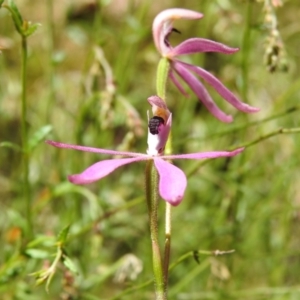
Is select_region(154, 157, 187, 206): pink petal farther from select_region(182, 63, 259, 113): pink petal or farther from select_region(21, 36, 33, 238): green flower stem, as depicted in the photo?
select_region(21, 36, 33, 238): green flower stem

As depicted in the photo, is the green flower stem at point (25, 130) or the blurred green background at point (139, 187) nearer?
the green flower stem at point (25, 130)

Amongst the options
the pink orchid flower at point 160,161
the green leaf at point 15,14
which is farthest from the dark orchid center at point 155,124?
the green leaf at point 15,14

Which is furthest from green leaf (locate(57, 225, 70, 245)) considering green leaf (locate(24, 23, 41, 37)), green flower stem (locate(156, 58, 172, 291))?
green leaf (locate(24, 23, 41, 37))

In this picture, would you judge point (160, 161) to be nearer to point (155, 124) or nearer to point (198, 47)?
point (155, 124)

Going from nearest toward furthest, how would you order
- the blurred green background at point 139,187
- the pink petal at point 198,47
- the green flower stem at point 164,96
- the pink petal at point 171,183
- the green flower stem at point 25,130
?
1. the pink petal at point 171,183
2. the green flower stem at point 164,96
3. the pink petal at point 198,47
4. the green flower stem at point 25,130
5. the blurred green background at point 139,187

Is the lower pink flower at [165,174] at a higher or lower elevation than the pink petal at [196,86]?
lower

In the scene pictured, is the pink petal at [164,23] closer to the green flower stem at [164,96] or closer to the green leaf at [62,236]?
the green flower stem at [164,96]

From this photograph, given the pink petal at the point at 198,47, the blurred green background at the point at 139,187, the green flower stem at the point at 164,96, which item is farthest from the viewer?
the blurred green background at the point at 139,187

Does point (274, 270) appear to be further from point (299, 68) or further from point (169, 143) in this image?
point (299, 68)
